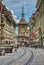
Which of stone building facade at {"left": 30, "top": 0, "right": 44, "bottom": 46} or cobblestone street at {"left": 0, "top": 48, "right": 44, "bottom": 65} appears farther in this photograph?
stone building facade at {"left": 30, "top": 0, "right": 44, "bottom": 46}

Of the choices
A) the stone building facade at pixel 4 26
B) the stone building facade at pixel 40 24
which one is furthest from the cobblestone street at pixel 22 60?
the stone building facade at pixel 40 24

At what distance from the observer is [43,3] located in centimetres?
11344

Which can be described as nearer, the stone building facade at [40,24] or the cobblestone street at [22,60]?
the cobblestone street at [22,60]

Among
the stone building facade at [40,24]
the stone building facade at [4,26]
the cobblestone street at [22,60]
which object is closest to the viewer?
the cobblestone street at [22,60]

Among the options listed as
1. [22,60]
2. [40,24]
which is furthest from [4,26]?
[22,60]

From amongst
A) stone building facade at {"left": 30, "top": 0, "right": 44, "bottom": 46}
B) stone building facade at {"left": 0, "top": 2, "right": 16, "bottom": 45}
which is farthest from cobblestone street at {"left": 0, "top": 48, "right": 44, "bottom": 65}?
stone building facade at {"left": 30, "top": 0, "right": 44, "bottom": 46}

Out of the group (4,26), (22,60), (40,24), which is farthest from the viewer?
(40,24)

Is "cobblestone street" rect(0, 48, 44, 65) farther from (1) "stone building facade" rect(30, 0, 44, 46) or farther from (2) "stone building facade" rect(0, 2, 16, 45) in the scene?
(1) "stone building facade" rect(30, 0, 44, 46)

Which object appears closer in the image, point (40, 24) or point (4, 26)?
point (4, 26)

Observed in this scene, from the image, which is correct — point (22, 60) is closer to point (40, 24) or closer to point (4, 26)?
point (4, 26)

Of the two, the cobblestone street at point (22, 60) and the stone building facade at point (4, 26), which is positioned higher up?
the stone building facade at point (4, 26)

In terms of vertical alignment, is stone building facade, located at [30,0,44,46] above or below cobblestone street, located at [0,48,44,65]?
above

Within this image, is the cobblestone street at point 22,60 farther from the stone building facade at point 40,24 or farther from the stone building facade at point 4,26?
the stone building facade at point 40,24

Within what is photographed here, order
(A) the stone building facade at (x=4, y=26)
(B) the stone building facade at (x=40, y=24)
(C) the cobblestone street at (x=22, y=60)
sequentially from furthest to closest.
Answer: (B) the stone building facade at (x=40, y=24) < (A) the stone building facade at (x=4, y=26) < (C) the cobblestone street at (x=22, y=60)
